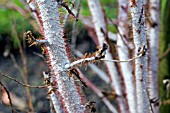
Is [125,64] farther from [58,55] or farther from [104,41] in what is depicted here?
[58,55]

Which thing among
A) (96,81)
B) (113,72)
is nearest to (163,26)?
(113,72)

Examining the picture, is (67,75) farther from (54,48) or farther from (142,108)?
(142,108)

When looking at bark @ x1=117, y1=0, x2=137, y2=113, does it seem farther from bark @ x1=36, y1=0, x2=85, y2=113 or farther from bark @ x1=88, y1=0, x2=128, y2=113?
bark @ x1=36, y1=0, x2=85, y2=113

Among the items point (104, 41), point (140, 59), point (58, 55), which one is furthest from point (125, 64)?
point (58, 55)

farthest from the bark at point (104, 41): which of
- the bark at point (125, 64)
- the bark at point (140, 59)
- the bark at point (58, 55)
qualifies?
the bark at point (58, 55)

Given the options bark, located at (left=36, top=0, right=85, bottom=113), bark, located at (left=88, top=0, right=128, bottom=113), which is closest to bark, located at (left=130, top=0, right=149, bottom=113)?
bark, located at (left=36, top=0, right=85, bottom=113)

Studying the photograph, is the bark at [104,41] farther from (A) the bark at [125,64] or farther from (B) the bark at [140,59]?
(B) the bark at [140,59]
